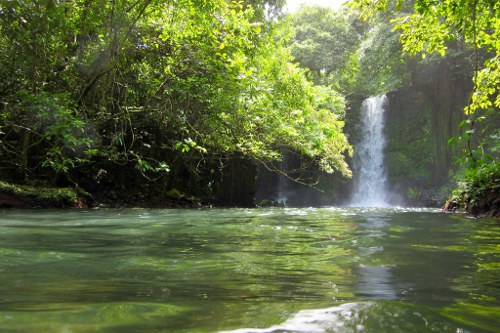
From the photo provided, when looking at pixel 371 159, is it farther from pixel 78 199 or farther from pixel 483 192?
pixel 78 199

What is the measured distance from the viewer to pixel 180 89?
310 inches

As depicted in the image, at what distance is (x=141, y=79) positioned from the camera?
8.74m

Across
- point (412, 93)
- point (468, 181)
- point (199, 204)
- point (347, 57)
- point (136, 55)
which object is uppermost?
point (347, 57)

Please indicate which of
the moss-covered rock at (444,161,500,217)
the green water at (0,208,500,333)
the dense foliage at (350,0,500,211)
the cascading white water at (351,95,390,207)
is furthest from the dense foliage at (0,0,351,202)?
the cascading white water at (351,95,390,207)

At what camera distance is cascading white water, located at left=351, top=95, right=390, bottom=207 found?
76.2 ft

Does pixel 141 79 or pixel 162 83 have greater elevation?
pixel 141 79

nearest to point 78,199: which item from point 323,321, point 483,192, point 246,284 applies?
point 246,284

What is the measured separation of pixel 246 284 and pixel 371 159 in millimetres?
22647

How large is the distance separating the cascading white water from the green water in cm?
1951

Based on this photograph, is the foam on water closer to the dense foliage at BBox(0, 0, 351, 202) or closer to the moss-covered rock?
the dense foliage at BBox(0, 0, 351, 202)

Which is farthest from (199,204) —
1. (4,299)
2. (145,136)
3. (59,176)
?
(4,299)

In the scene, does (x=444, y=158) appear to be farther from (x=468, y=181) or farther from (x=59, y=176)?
(x=59, y=176)

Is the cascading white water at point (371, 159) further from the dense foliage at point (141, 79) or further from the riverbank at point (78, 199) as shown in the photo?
the dense foliage at point (141, 79)

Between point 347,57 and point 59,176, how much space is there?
65.8 ft
